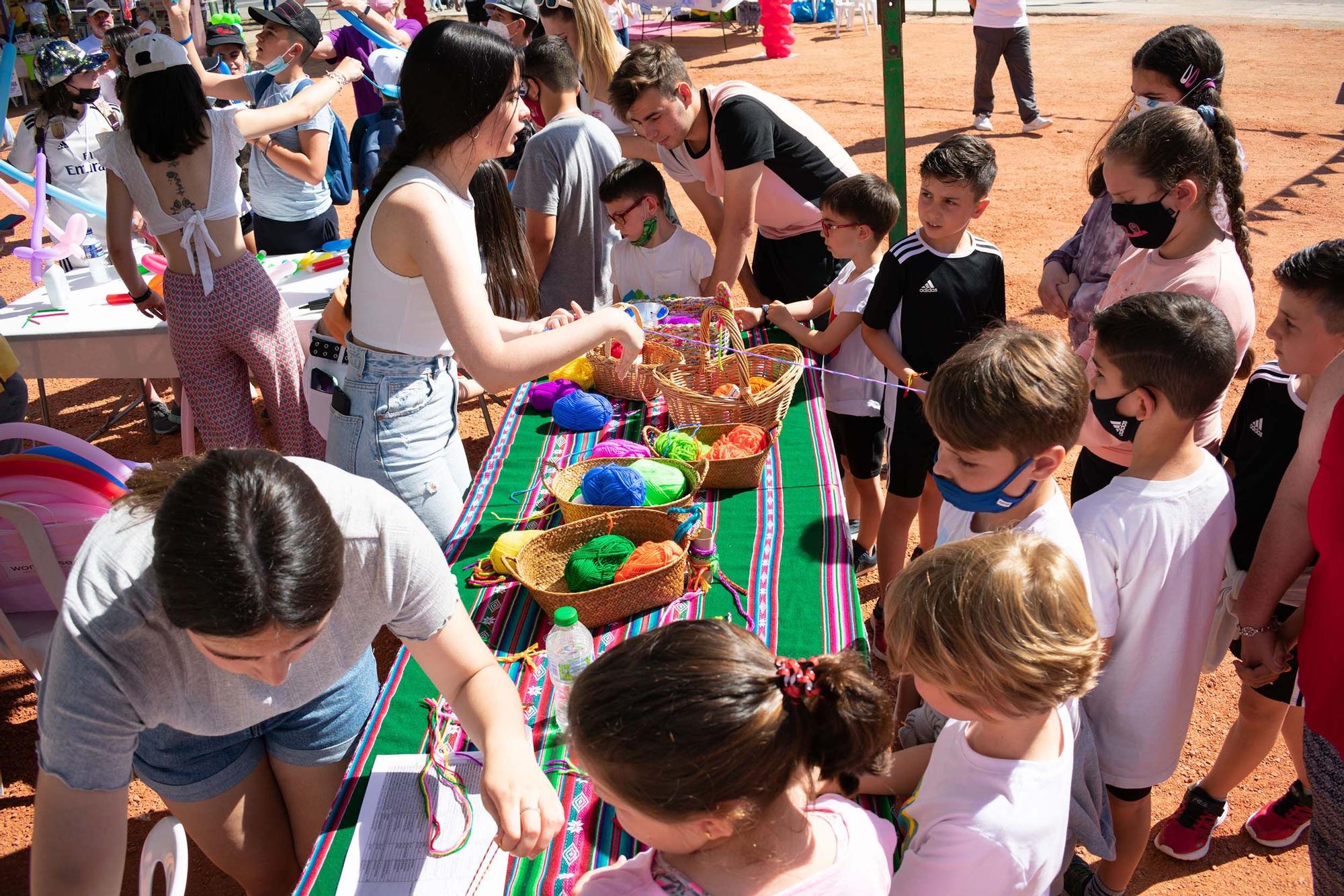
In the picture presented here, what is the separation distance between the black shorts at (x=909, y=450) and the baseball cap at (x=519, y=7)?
3.07 m

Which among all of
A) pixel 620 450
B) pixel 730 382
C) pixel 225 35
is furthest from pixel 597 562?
pixel 225 35

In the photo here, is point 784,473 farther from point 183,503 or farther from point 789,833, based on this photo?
point 183,503

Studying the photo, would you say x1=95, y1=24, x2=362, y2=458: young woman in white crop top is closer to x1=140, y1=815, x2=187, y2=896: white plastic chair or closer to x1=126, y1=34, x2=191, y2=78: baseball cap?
x1=126, y1=34, x2=191, y2=78: baseball cap

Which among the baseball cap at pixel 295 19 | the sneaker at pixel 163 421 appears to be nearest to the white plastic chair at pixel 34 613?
the sneaker at pixel 163 421

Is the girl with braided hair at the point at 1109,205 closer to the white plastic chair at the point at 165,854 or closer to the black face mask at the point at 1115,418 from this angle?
the black face mask at the point at 1115,418

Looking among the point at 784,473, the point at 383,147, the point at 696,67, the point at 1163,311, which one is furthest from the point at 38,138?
the point at 696,67

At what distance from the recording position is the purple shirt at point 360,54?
6.89 meters

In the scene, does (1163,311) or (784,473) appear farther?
(784,473)

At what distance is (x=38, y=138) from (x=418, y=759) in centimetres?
534

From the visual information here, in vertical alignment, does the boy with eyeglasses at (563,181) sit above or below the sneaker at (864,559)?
above

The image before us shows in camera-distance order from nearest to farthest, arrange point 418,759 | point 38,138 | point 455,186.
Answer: point 418,759 → point 455,186 → point 38,138

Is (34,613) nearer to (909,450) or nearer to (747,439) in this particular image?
(747,439)

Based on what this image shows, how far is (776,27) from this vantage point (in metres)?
16.4

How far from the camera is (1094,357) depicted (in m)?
2.19
